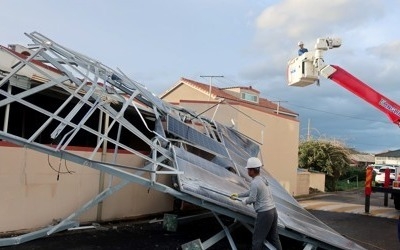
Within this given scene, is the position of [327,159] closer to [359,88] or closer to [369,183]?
[369,183]

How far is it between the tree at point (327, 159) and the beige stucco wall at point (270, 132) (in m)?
6.46

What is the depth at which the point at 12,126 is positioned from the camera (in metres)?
11.5

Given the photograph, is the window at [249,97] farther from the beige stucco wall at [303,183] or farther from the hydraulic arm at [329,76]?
the hydraulic arm at [329,76]

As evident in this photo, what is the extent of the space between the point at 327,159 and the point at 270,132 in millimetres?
9503

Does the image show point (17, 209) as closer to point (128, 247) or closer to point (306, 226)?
point (128, 247)

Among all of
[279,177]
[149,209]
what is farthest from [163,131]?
[279,177]

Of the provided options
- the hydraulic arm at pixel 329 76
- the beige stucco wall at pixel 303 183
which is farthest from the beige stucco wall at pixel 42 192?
the beige stucco wall at pixel 303 183

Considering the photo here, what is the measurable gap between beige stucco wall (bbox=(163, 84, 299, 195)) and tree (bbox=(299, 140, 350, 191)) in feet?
21.2

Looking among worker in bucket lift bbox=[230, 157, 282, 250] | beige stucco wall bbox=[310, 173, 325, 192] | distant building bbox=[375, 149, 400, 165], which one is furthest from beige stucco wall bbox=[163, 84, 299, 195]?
distant building bbox=[375, 149, 400, 165]

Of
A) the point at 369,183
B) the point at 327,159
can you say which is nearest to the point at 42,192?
the point at 369,183

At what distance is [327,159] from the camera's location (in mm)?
27578

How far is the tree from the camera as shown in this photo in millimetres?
27438

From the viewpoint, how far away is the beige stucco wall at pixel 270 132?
17609 mm

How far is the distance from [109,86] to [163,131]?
4.67ft
